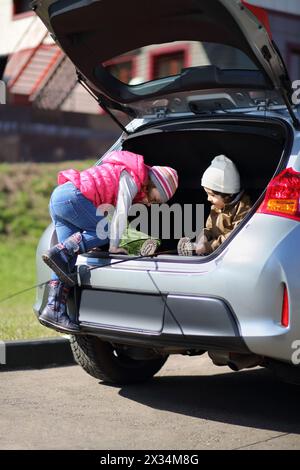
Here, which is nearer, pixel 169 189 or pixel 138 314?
pixel 138 314

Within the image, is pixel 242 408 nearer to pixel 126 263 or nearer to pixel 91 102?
pixel 126 263

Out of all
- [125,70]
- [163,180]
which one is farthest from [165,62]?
[163,180]

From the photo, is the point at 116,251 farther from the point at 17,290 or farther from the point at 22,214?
the point at 22,214

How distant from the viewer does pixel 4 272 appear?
12.6m

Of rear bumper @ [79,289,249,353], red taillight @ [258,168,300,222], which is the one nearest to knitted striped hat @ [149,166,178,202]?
rear bumper @ [79,289,249,353]

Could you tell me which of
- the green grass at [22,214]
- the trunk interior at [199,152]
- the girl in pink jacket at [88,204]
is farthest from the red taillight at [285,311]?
the green grass at [22,214]

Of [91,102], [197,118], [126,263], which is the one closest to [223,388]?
[126,263]

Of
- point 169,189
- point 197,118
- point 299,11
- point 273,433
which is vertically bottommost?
point 273,433

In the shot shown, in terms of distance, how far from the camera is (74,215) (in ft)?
15.2

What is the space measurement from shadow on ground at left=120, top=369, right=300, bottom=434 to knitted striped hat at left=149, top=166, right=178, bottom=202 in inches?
47.7

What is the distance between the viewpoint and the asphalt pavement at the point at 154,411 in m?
4.12

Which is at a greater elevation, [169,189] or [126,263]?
[169,189]

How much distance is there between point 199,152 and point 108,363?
1.42 meters

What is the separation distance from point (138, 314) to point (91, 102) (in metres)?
16.9
